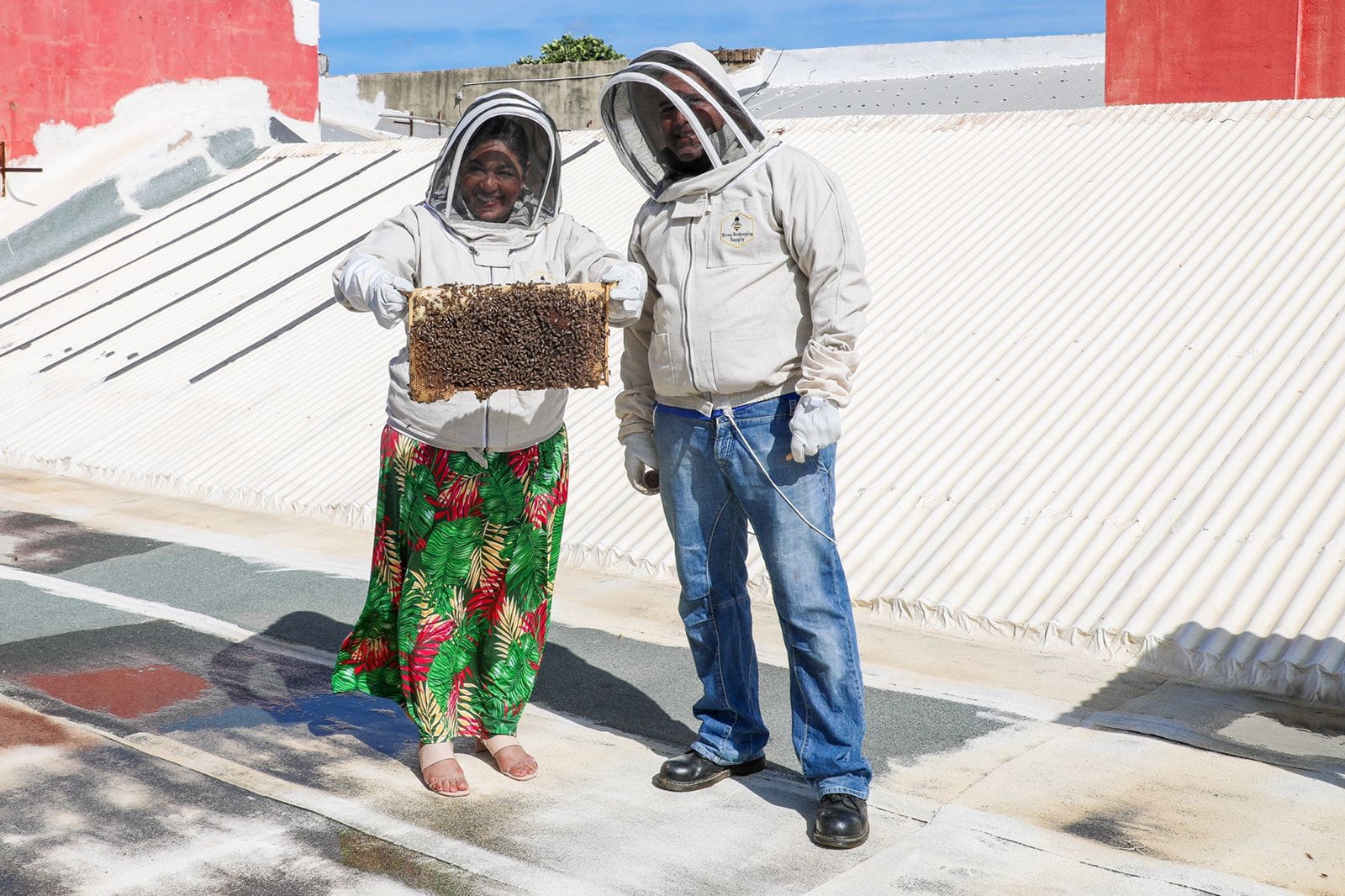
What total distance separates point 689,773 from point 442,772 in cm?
71

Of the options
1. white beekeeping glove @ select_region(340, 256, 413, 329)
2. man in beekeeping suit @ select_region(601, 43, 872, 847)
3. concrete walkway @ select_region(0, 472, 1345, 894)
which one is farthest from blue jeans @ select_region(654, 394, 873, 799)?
white beekeeping glove @ select_region(340, 256, 413, 329)

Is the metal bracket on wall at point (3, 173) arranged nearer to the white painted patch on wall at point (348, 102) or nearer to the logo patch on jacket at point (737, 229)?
the logo patch on jacket at point (737, 229)

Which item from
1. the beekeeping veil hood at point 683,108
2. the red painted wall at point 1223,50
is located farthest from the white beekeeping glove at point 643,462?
the red painted wall at point 1223,50

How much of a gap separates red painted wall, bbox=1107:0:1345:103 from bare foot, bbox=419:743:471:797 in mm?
10232

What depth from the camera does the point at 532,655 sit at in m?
4.05

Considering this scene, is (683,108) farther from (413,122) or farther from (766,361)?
(413,122)

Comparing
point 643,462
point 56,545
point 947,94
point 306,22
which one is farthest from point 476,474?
point 947,94

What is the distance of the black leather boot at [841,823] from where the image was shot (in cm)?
343

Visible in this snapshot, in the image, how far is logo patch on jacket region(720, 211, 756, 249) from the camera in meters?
3.55

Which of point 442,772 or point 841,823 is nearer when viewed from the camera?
point 841,823

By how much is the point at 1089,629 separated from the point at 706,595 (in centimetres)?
204

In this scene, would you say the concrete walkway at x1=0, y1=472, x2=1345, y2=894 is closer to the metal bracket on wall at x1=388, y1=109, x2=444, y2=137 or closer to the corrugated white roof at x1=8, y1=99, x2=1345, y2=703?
the corrugated white roof at x1=8, y1=99, x2=1345, y2=703

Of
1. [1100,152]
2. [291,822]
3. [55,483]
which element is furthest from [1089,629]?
[55,483]

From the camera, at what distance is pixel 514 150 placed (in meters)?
3.82
